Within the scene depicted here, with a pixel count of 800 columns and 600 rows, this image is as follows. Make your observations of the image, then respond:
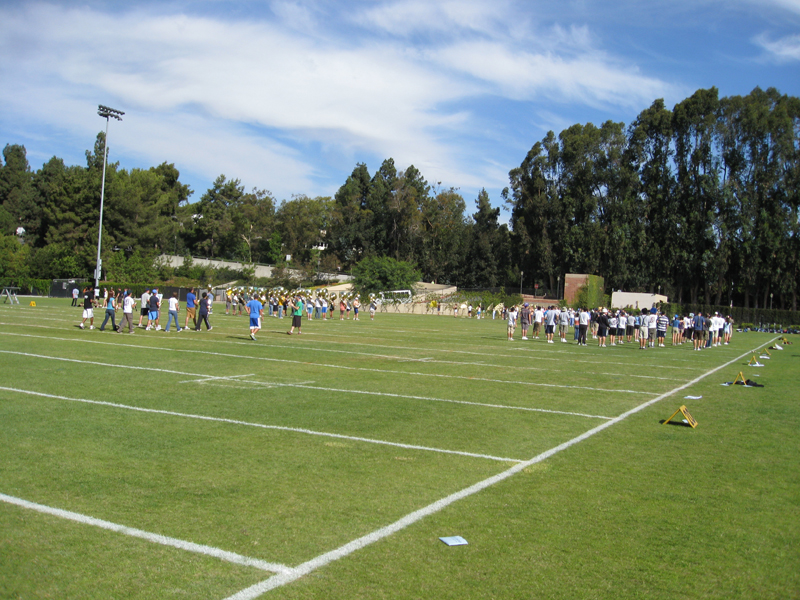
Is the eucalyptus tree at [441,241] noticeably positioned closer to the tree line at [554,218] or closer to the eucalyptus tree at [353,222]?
the tree line at [554,218]

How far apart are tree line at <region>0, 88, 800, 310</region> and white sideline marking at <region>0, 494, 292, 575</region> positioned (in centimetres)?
6732

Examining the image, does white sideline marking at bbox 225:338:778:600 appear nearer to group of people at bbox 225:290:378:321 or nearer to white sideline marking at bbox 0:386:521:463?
white sideline marking at bbox 0:386:521:463

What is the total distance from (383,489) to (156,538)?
7.12ft

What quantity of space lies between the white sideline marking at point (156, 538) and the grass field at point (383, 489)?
0.02 m

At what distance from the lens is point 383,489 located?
618 centimetres

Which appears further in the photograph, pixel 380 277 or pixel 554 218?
pixel 554 218

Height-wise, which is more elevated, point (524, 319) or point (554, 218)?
point (554, 218)

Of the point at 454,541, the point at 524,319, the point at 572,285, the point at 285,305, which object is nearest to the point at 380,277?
the point at 572,285

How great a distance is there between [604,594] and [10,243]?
8307 cm

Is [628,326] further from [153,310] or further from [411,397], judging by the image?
[411,397]

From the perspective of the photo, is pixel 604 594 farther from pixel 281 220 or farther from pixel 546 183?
pixel 281 220

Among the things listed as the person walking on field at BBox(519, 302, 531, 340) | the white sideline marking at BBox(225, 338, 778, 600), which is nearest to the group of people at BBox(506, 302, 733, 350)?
the person walking on field at BBox(519, 302, 531, 340)

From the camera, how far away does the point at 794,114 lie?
213ft

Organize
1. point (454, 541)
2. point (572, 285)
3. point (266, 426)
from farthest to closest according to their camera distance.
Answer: point (572, 285) < point (266, 426) < point (454, 541)
